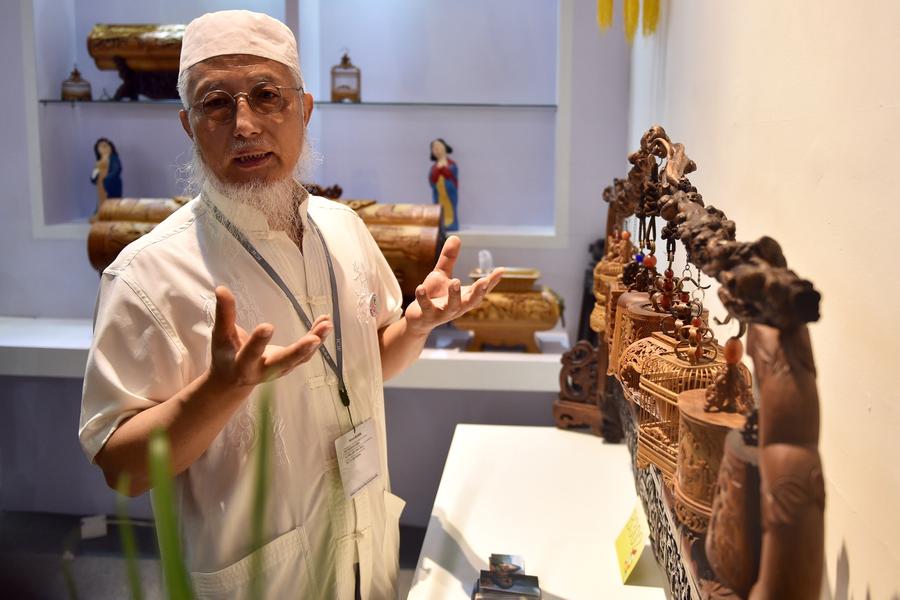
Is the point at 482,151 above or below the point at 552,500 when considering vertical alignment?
above

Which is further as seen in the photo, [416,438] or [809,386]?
[416,438]

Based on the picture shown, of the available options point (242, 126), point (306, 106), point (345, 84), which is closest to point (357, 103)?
point (345, 84)

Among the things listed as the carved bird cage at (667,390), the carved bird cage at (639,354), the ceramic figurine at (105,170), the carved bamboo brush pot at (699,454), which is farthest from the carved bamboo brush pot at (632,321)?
the ceramic figurine at (105,170)

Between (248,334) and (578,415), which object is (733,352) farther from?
(578,415)

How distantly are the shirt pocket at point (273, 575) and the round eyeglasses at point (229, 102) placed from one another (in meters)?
0.74

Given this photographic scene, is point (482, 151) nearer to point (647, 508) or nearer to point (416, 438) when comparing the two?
point (416, 438)

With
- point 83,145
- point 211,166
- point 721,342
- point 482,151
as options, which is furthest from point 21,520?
point 721,342

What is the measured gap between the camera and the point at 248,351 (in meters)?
1.07


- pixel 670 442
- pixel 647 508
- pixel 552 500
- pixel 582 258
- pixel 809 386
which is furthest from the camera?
pixel 582 258

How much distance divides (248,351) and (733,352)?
1.97ft

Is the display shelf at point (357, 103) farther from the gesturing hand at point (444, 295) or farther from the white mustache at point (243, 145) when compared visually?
the white mustache at point (243, 145)

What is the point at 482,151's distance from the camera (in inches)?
134

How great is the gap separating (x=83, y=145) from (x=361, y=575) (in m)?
2.64

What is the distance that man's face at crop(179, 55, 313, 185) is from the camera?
1428 mm
